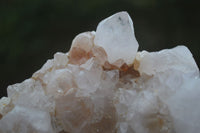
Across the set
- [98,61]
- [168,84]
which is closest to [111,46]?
[98,61]

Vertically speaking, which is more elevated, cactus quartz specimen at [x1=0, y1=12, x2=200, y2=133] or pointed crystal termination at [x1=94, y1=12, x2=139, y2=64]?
pointed crystal termination at [x1=94, y1=12, x2=139, y2=64]

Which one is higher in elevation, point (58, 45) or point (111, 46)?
point (111, 46)

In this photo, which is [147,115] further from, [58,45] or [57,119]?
[58,45]

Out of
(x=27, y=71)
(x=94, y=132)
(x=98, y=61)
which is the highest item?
(x=98, y=61)

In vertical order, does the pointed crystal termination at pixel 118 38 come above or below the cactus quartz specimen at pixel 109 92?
above
